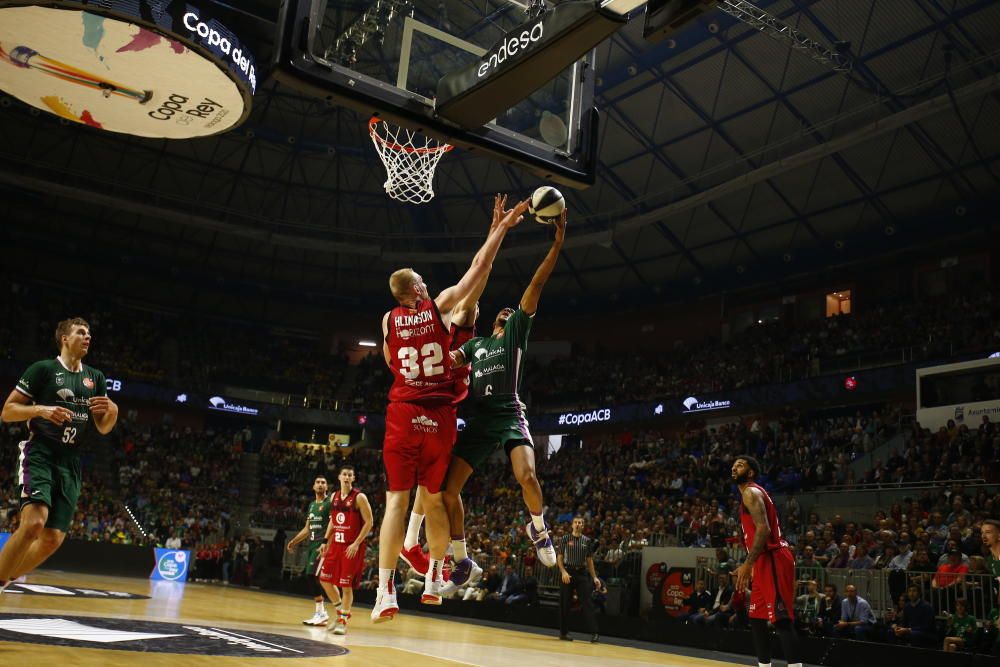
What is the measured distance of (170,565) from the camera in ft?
85.4

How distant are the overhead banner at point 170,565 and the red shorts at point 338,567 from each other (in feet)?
51.8

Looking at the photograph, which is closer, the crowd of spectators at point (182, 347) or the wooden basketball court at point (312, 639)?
the wooden basketball court at point (312, 639)

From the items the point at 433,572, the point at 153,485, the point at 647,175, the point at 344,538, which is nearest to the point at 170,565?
the point at 153,485

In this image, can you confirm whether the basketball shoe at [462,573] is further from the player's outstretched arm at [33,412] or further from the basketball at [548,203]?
the player's outstretched arm at [33,412]

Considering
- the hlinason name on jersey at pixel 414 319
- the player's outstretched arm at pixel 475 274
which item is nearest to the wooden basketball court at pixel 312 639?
the hlinason name on jersey at pixel 414 319

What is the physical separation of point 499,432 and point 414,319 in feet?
3.59

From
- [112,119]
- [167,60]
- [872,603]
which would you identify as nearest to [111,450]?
[112,119]

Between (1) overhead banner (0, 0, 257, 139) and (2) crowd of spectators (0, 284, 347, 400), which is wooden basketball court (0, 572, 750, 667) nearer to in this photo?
(1) overhead banner (0, 0, 257, 139)

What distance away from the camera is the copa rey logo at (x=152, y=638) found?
691 cm

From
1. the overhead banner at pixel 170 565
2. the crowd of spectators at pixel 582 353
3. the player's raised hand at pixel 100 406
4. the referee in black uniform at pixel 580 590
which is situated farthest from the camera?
the overhead banner at pixel 170 565

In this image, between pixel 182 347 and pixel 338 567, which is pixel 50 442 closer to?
pixel 338 567

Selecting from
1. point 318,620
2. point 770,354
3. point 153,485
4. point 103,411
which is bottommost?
point 318,620

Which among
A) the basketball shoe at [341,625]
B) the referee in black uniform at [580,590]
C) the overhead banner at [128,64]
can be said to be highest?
the overhead banner at [128,64]

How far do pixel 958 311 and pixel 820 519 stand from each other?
26.8 ft
